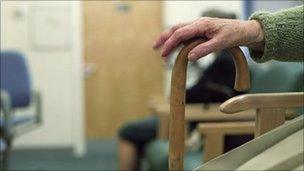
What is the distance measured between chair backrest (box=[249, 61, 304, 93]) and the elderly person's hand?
0.93m

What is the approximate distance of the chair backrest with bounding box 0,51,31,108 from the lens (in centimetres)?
303

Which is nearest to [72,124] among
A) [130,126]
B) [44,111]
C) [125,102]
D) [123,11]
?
[44,111]

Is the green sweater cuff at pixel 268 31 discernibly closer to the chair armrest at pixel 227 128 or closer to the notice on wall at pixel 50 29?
the chair armrest at pixel 227 128

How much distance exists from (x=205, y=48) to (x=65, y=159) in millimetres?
3034

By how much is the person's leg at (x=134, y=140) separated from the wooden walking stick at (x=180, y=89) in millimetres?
1727

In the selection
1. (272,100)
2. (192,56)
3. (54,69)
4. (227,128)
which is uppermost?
(192,56)

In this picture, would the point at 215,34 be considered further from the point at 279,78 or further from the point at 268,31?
the point at 279,78

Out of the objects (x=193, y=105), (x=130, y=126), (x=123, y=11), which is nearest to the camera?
(x=193, y=105)

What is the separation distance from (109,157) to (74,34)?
40.2 inches

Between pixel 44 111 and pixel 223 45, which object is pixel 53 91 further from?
pixel 223 45

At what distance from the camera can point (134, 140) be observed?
263 cm

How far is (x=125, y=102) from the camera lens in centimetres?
445

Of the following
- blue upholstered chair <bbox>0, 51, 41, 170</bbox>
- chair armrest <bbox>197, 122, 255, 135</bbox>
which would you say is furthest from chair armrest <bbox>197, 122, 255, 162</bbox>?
blue upholstered chair <bbox>0, 51, 41, 170</bbox>

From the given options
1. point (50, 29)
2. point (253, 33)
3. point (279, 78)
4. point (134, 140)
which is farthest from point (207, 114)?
point (50, 29)
